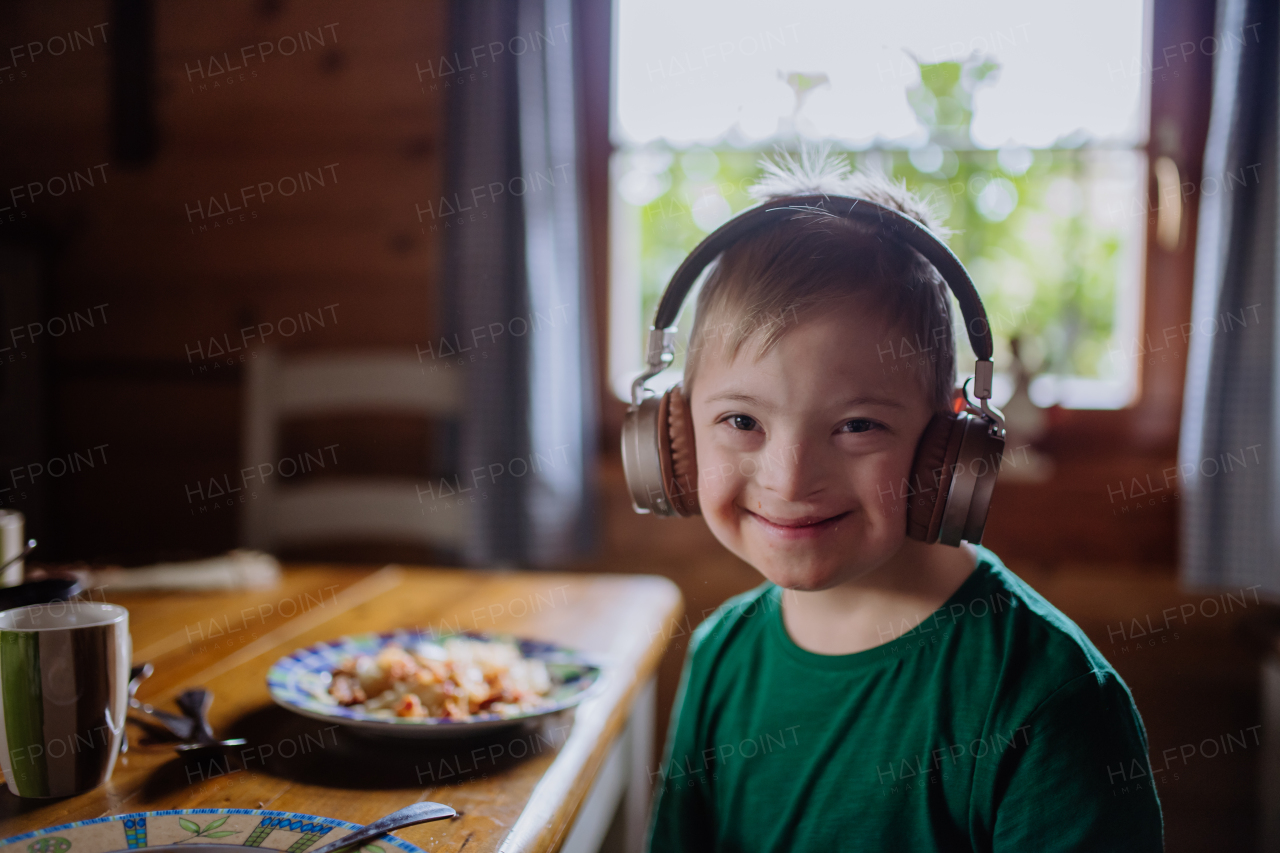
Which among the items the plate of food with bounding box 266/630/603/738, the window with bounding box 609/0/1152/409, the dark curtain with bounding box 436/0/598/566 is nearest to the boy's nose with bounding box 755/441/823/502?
the plate of food with bounding box 266/630/603/738

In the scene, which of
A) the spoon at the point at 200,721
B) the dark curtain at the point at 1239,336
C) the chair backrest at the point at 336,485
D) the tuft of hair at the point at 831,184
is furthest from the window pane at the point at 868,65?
the spoon at the point at 200,721

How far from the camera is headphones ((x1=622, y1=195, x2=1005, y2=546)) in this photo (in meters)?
0.63

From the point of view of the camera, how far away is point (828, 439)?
643 mm

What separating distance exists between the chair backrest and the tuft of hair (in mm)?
1178

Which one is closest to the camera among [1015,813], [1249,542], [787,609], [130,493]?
[1015,813]

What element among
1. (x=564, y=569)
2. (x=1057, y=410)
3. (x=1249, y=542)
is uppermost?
(x=1057, y=410)

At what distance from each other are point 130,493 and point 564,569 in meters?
1.22

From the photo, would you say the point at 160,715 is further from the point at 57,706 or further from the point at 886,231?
the point at 886,231

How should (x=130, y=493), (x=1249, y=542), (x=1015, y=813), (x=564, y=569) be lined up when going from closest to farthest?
(x=1015, y=813) → (x=1249, y=542) → (x=564, y=569) → (x=130, y=493)

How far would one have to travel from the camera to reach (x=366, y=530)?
5.93ft

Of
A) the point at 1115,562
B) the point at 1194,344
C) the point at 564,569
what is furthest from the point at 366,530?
the point at 1194,344

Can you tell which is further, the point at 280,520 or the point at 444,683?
the point at 280,520

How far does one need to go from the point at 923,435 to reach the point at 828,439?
74 millimetres

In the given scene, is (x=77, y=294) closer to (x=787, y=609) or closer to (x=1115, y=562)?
(x=787, y=609)
